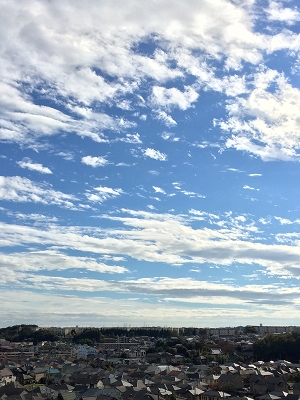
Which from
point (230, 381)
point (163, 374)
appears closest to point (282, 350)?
point (163, 374)

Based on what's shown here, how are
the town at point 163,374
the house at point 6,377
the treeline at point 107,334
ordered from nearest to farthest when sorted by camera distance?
the town at point 163,374
the house at point 6,377
the treeline at point 107,334

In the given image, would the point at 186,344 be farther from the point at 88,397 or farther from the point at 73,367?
the point at 88,397

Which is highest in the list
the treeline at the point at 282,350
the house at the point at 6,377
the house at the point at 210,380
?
the treeline at the point at 282,350

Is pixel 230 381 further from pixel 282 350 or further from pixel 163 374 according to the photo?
pixel 282 350

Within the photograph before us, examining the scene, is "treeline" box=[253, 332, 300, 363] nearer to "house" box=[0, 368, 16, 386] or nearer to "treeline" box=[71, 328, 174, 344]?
"house" box=[0, 368, 16, 386]

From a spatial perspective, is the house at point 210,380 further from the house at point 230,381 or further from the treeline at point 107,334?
the treeline at point 107,334

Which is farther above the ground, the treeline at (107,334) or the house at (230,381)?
the treeline at (107,334)

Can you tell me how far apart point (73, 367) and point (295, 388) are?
21.7 meters

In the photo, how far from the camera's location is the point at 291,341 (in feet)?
178

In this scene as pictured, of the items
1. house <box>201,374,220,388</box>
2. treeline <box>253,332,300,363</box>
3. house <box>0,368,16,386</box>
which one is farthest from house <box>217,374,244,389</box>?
house <box>0,368,16,386</box>

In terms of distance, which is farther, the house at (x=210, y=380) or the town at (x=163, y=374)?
the house at (x=210, y=380)

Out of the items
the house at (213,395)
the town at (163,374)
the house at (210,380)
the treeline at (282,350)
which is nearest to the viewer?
the house at (213,395)

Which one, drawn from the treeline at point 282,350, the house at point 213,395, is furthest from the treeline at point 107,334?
the house at point 213,395

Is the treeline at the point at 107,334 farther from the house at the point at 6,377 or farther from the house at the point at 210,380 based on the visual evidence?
the house at the point at 210,380
